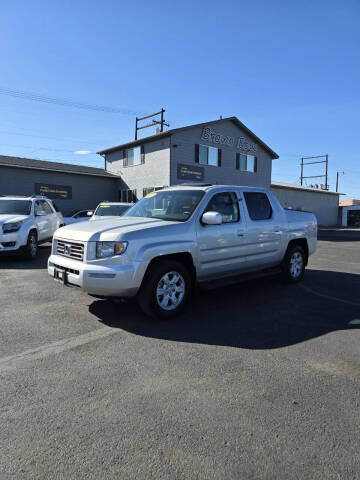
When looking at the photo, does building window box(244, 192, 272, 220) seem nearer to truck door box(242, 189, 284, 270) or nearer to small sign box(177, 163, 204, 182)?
truck door box(242, 189, 284, 270)

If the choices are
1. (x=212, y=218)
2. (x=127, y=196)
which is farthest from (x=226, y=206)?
(x=127, y=196)

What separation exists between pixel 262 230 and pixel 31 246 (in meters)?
6.59

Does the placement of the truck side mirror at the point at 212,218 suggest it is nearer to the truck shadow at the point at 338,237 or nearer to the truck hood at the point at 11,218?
the truck hood at the point at 11,218

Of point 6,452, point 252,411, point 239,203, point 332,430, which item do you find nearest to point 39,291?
point 239,203

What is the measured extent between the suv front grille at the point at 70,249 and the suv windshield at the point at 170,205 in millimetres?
1338

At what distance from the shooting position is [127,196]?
25.6 m

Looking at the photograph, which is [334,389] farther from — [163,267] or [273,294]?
[273,294]

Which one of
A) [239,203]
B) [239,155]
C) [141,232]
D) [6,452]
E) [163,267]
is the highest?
[239,155]

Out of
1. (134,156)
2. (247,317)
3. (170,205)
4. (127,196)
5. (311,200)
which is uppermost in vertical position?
(134,156)

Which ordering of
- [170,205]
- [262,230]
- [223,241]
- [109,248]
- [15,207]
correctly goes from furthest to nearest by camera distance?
[15,207] → [262,230] → [170,205] → [223,241] → [109,248]

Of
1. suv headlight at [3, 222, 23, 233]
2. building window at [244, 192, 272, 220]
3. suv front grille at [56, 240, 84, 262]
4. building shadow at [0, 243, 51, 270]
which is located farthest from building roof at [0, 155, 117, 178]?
building window at [244, 192, 272, 220]

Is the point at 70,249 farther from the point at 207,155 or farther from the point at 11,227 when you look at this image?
the point at 207,155

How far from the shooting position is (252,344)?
394 cm

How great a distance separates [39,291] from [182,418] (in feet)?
A: 14.7
